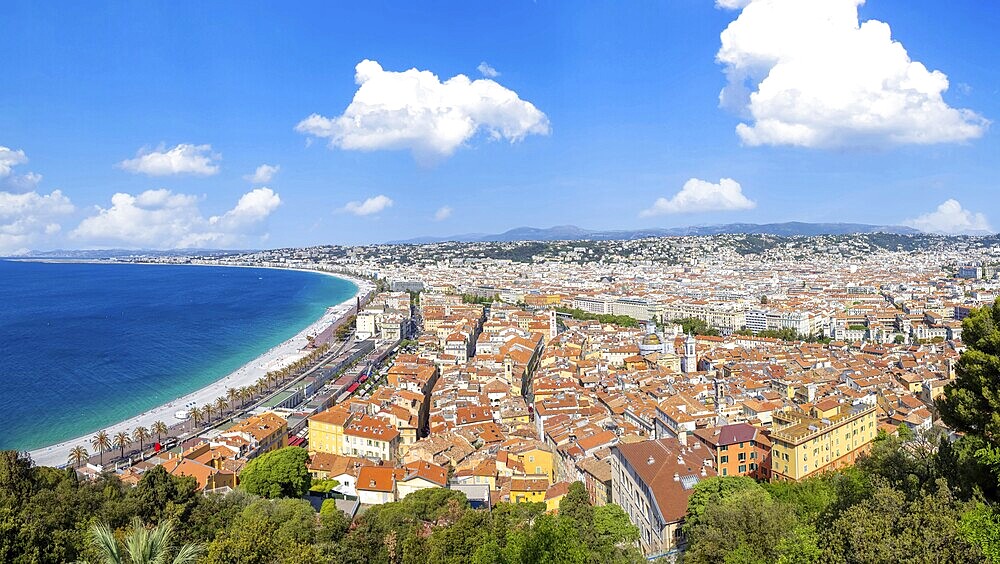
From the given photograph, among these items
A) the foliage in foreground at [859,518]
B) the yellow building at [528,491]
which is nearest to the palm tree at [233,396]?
the yellow building at [528,491]

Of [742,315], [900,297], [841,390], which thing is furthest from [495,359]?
[900,297]

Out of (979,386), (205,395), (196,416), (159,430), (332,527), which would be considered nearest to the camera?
(979,386)

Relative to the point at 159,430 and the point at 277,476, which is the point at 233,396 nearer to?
the point at 159,430

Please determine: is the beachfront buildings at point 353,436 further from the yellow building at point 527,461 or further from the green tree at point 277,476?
the yellow building at point 527,461

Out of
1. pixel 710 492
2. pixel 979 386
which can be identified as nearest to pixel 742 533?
pixel 710 492

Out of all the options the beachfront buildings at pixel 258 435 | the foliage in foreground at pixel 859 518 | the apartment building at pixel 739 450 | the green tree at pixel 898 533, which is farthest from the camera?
the beachfront buildings at pixel 258 435

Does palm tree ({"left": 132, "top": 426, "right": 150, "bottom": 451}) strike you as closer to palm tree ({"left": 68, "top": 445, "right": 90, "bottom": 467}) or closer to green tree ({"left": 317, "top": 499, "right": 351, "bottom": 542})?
palm tree ({"left": 68, "top": 445, "right": 90, "bottom": 467})
